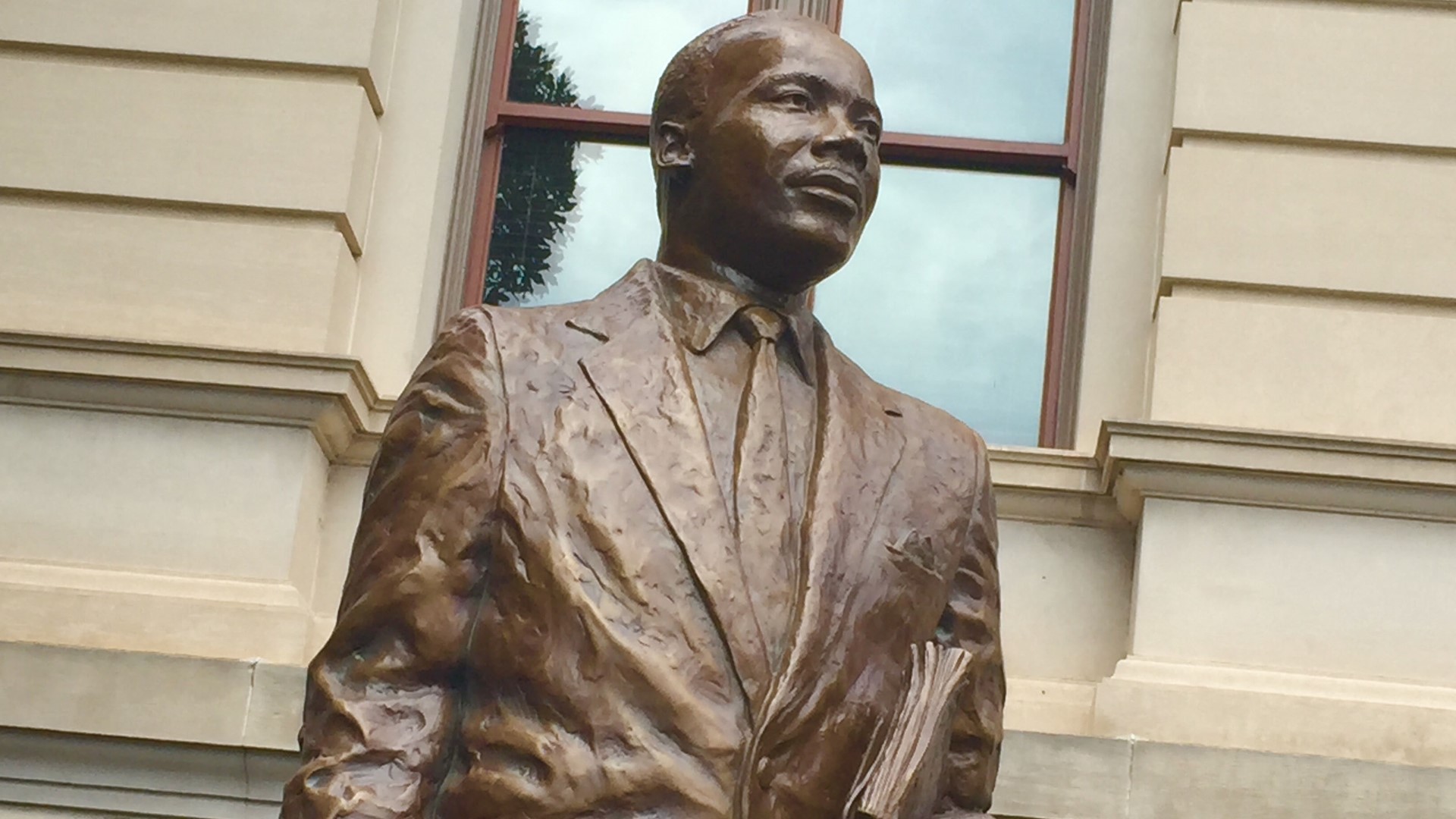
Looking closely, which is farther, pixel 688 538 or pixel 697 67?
pixel 697 67

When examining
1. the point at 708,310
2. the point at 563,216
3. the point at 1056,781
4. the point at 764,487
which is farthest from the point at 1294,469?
the point at 764,487

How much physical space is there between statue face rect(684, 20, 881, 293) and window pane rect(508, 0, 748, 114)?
15.3ft

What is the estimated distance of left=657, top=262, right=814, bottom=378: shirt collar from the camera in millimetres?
4352

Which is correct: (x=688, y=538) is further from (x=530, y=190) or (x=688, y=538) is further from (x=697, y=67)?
(x=530, y=190)

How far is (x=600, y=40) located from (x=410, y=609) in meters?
5.47

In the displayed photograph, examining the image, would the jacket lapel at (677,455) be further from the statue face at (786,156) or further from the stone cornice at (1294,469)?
the stone cornice at (1294,469)

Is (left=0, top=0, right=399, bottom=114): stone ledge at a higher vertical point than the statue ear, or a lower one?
higher

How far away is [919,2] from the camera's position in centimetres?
919

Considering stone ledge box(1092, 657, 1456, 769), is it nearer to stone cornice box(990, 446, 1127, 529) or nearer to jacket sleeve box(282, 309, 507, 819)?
stone cornice box(990, 446, 1127, 529)

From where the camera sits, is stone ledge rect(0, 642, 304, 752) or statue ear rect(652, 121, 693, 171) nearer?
statue ear rect(652, 121, 693, 171)

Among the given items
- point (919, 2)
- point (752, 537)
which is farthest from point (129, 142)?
point (752, 537)

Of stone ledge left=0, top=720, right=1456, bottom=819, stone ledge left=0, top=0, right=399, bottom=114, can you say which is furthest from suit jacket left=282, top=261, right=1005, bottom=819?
stone ledge left=0, top=0, right=399, bottom=114

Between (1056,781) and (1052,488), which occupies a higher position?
(1052,488)

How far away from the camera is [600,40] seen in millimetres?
9180
